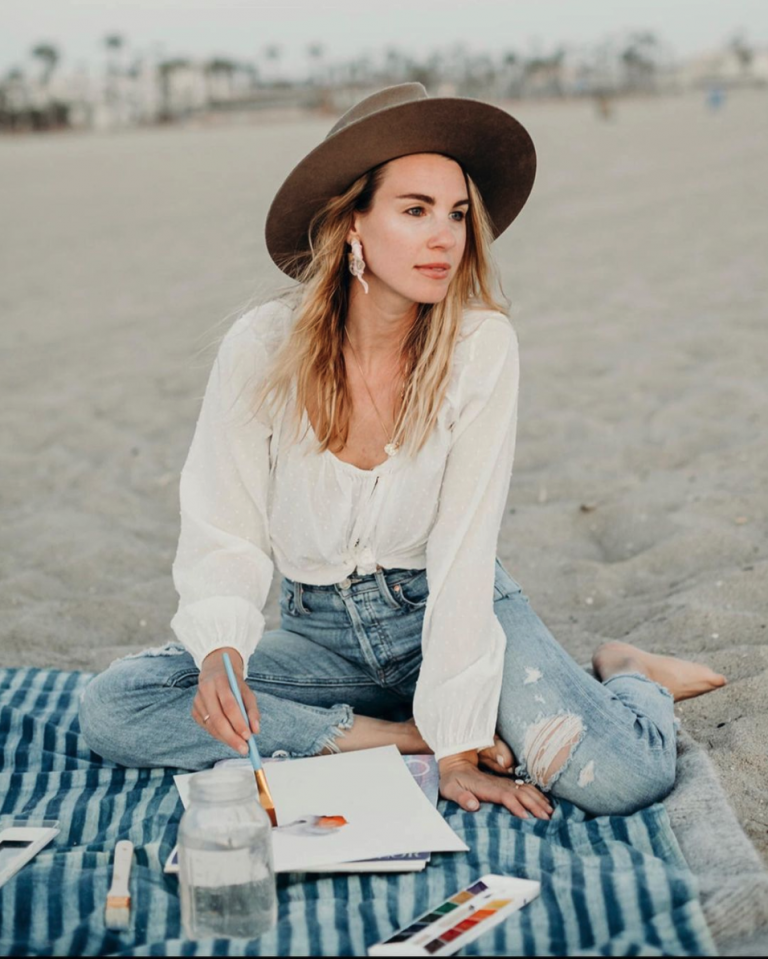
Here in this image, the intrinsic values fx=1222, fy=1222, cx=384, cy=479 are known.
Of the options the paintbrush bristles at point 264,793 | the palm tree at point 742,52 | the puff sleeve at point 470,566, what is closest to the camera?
the paintbrush bristles at point 264,793

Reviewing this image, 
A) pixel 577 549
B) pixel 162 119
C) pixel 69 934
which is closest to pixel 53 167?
pixel 577 549

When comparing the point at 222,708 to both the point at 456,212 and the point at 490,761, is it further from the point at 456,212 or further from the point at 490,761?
the point at 456,212

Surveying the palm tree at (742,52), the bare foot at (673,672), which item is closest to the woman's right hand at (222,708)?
the bare foot at (673,672)

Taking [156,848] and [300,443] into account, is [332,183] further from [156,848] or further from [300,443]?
[156,848]

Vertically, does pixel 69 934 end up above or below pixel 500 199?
below

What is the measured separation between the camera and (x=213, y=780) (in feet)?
6.10

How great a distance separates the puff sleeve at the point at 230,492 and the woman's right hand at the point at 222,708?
17 cm

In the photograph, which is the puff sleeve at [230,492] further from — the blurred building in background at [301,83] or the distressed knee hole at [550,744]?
the blurred building in background at [301,83]

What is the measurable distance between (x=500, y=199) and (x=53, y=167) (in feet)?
69.7

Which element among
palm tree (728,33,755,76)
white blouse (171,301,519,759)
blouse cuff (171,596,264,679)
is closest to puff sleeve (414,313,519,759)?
white blouse (171,301,519,759)

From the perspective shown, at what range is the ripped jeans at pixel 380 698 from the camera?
2.44 m

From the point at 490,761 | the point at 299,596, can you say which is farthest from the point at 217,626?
the point at 490,761

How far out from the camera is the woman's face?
2.57 meters

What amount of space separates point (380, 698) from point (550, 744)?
0.51 m
